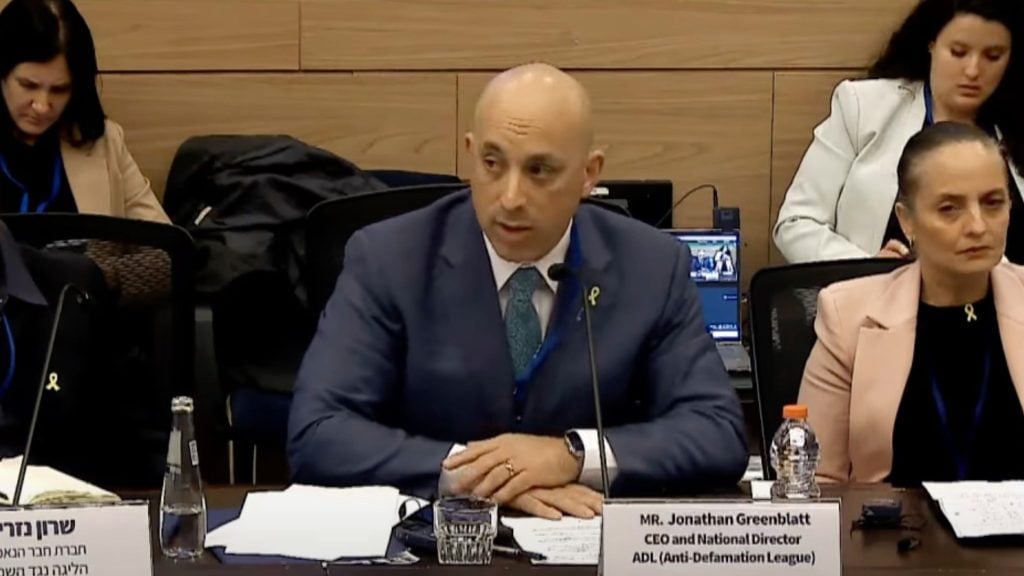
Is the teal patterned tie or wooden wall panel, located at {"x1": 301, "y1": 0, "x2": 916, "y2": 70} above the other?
wooden wall panel, located at {"x1": 301, "y1": 0, "x2": 916, "y2": 70}

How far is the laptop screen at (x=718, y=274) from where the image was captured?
3709 mm

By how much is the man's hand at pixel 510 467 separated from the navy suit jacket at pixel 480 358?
123 millimetres

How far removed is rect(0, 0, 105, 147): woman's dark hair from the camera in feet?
11.9

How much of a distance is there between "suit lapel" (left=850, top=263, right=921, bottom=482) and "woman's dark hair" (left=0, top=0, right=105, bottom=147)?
214 cm

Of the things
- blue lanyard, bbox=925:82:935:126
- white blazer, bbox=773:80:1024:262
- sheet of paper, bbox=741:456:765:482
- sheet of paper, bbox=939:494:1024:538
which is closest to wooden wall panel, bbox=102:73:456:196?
white blazer, bbox=773:80:1024:262

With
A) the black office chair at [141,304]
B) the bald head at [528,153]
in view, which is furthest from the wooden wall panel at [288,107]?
the bald head at [528,153]

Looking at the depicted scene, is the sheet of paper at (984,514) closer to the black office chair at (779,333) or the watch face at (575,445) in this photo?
the watch face at (575,445)

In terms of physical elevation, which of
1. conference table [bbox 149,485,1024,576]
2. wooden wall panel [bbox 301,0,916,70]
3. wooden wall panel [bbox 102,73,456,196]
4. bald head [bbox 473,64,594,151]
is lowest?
conference table [bbox 149,485,1024,576]

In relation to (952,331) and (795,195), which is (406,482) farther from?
(795,195)

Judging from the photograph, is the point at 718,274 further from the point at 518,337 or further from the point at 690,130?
the point at 518,337

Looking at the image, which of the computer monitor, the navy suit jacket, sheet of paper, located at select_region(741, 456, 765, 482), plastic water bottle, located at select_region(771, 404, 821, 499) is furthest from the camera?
the computer monitor

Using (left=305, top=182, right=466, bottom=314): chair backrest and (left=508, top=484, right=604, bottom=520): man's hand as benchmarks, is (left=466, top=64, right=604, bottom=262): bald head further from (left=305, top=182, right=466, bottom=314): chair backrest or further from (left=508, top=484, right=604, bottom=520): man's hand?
(left=305, top=182, right=466, bottom=314): chair backrest

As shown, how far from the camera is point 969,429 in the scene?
2.35m

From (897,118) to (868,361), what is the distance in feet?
4.81
